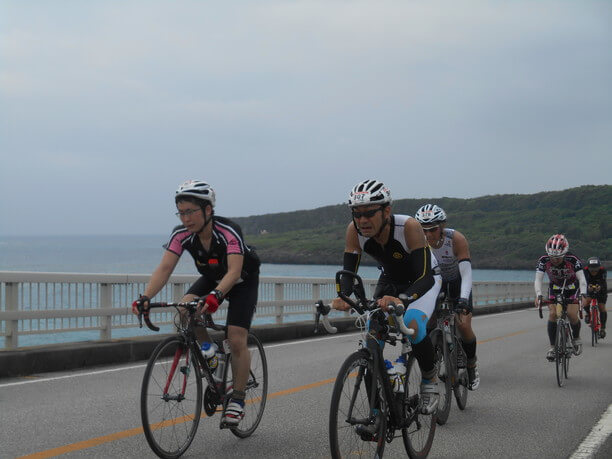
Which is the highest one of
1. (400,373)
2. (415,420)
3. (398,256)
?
(398,256)

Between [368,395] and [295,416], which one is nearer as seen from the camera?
[368,395]

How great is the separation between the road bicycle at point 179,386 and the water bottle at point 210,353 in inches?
1.2

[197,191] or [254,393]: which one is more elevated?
[197,191]

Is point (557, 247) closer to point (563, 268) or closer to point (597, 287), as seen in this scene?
point (563, 268)

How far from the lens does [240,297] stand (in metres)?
6.29

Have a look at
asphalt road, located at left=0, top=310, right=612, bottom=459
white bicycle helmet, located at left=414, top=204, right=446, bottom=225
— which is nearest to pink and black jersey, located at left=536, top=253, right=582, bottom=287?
asphalt road, located at left=0, top=310, right=612, bottom=459

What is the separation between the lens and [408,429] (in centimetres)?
553

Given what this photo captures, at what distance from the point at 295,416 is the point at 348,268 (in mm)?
2365

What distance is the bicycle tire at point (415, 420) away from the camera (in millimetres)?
5461

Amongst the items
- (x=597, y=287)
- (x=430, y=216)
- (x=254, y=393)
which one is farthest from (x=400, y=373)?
(x=597, y=287)

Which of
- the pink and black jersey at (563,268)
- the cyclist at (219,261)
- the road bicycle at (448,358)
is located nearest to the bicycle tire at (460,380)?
the road bicycle at (448,358)

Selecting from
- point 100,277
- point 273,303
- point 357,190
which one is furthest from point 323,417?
point 273,303

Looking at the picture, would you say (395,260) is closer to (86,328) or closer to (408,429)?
(408,429)

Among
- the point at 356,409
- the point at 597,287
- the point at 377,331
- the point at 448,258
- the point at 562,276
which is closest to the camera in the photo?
the point at 356,409
